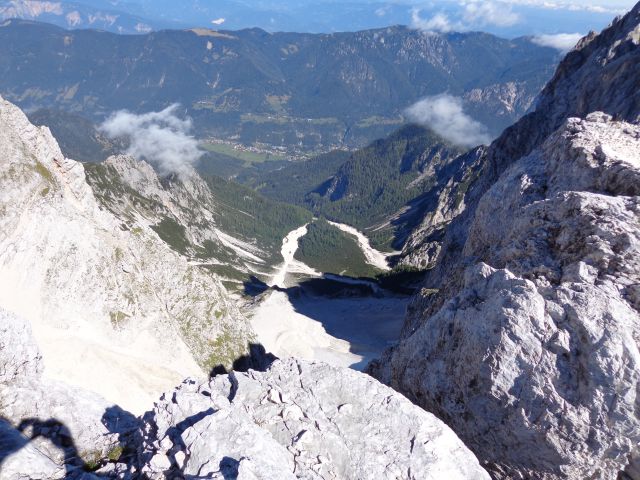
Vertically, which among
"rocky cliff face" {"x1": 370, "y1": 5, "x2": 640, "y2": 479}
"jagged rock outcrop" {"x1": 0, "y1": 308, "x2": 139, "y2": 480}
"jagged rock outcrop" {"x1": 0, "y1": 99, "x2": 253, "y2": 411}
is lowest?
"jagged rock outcrop" {"x1": 0, "y1": 99, "x2": 253, "y2": 411}

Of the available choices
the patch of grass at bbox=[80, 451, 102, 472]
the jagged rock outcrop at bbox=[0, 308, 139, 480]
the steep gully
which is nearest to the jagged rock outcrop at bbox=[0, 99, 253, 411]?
the steep gully

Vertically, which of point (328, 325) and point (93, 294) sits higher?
point (93, 294)

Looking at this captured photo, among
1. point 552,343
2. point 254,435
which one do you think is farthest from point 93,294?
point 552,343

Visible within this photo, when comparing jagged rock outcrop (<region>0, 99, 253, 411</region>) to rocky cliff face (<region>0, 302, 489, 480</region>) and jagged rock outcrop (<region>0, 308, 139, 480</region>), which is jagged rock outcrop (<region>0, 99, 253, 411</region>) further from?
rocky cliff face (<region>0, 302, 489, 480</region>)

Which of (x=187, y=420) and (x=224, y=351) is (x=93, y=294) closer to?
(x=224, y=351)

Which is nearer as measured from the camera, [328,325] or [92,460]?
[92,460]

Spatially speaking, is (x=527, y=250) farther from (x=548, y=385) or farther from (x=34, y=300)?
(x=34, y=300)

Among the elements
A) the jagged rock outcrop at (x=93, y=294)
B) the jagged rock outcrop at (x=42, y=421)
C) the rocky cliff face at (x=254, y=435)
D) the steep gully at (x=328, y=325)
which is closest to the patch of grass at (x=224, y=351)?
the jagged rock outcrop at (x=93, y=294)
